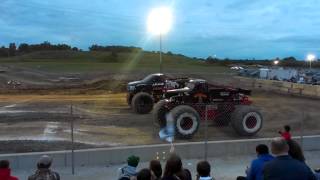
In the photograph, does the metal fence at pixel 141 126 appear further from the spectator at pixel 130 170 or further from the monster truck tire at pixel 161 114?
the spectator at pixel 130 170

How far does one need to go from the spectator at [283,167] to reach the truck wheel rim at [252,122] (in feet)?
41.0

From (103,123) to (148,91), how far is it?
15.1 ft

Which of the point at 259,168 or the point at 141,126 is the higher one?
the point at 259,168

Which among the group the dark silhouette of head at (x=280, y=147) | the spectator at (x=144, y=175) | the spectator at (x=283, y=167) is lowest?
the spectator at (x=144, y=175)

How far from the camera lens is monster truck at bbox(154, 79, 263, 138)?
57.8ft

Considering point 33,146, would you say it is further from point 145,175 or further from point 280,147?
point 280,147

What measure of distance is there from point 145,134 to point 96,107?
9.16 m

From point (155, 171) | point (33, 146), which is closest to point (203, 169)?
point (155, 171)

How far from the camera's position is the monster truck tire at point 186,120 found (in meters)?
17.1

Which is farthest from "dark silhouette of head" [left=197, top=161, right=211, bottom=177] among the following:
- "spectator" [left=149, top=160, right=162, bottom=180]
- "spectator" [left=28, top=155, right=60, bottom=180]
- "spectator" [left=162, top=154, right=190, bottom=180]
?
"spectator" [left=28, top=155, right=60, bottom=180]

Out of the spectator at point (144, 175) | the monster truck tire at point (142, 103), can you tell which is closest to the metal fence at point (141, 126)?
the monster truck tire at point (142, 103)

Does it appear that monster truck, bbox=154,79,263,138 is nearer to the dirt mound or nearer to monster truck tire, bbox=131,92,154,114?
the dirt mound

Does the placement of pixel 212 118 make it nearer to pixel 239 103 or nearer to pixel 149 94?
pixel 239 103

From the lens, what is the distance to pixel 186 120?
1728cm
